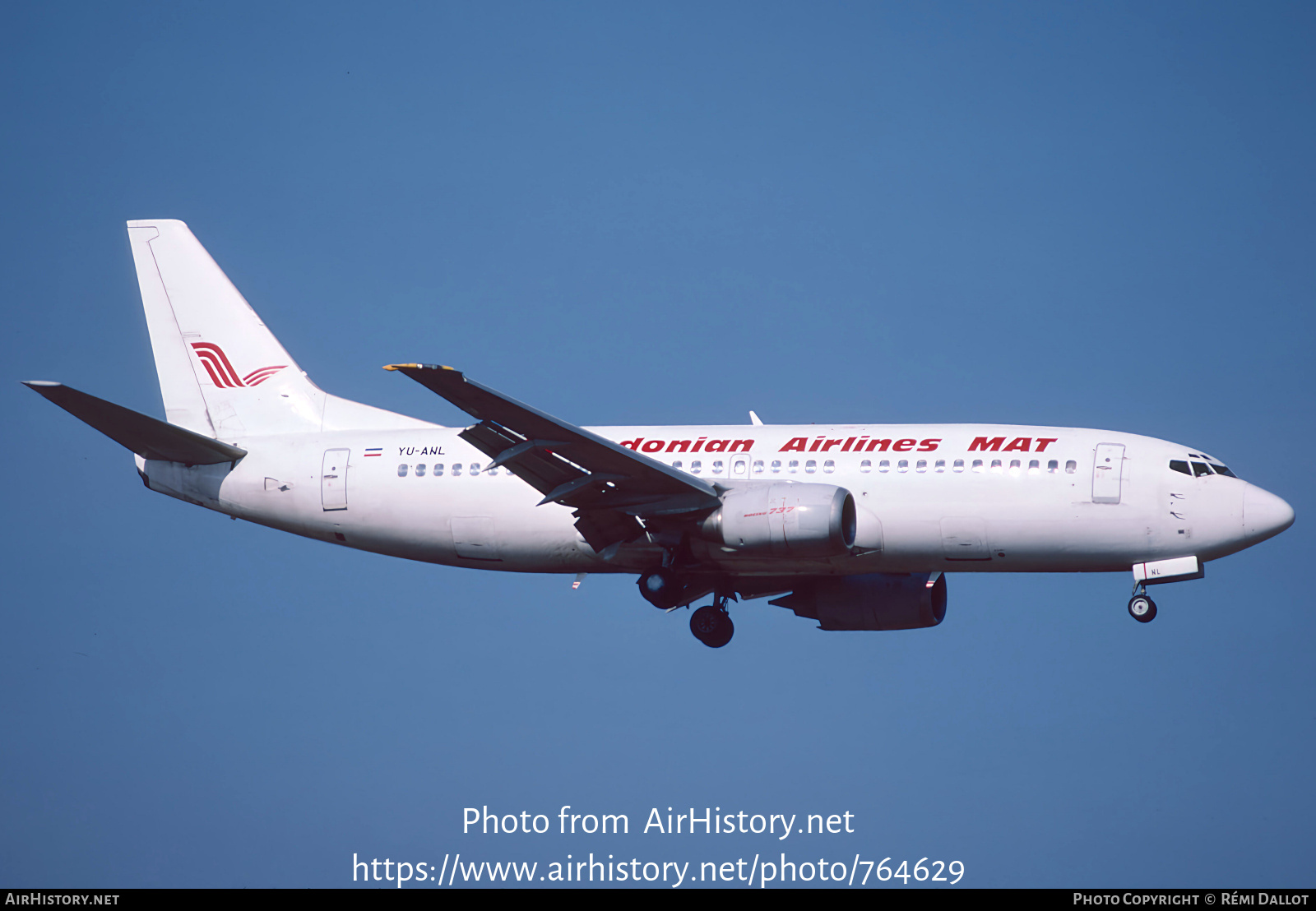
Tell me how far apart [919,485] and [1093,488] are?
3.52 metres

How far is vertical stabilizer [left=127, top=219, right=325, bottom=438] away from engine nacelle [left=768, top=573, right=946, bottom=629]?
43.3 feet

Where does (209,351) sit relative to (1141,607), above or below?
above

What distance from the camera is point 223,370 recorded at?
36469mm

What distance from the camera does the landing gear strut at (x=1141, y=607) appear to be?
29828mm

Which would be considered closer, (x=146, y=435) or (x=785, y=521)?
(x=785, y=521)

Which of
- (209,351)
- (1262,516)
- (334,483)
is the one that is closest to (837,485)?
(1262,516)

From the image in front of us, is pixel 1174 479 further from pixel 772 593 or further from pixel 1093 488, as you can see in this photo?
pixel 772 593

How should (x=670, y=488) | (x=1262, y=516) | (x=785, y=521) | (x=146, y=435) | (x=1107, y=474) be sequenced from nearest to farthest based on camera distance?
(x=785, y=521)
(x=1262, y=516)
(x=1107, y=474)
(x=670, y=488)
(x=146, y=435)

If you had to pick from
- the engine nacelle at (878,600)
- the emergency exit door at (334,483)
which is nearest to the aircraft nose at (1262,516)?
the engine nacelle at (878,600)

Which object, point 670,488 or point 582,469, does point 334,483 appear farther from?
point 670,488

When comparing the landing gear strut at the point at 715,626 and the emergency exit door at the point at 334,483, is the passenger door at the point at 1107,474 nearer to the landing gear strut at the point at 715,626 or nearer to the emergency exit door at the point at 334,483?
the landing gear strut at the point at 715,626

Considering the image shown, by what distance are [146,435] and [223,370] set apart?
368 cm

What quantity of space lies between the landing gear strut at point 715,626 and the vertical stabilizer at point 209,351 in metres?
10.6

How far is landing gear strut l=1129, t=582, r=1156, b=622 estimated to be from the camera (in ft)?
97.9
